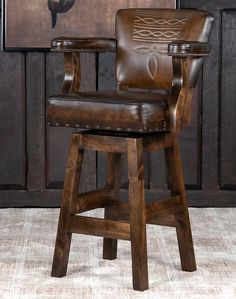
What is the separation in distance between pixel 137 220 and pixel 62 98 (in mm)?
540

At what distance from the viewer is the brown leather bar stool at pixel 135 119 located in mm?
3031

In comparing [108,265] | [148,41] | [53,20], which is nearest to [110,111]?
[148,41]

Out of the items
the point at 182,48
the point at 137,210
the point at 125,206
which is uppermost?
the point at 182,48

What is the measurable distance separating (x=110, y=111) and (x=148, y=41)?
1.78 ft

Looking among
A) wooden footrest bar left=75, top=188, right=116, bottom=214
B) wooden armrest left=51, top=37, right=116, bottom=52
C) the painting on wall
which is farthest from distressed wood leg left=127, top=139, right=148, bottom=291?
the painting on wall

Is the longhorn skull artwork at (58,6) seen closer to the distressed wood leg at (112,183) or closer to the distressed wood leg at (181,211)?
the distressed wood leg at (112,183)

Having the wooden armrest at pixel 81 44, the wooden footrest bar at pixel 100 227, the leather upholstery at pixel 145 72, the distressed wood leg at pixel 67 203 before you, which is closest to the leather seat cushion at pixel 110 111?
the leather upholstery at pixel 145 72

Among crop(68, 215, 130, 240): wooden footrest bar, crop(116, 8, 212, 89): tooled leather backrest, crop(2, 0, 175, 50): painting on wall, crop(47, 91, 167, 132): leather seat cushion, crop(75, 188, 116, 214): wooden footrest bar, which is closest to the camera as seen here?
crop(47, 91, 167, 132): leather seat cushion

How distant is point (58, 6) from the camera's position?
432 cm

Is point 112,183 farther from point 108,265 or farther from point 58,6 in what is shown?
point 58,6

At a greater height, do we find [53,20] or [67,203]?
[53,20]

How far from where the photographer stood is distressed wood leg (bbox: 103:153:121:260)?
11.3 feet

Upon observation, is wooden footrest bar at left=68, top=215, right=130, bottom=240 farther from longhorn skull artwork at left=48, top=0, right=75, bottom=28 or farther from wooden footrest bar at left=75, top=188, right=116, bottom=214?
longhorn skull artwork at left=48, top=0, right=75, bottom=28

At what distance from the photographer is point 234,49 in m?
4.41
